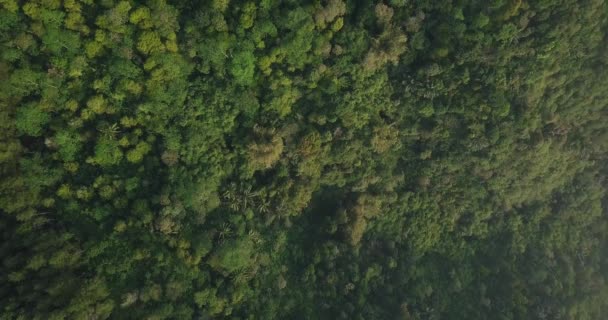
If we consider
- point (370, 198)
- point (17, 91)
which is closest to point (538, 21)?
point (370, 198)

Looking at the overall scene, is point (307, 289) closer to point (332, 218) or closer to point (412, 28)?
point (332, 218)

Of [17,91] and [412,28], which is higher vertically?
[412,28]

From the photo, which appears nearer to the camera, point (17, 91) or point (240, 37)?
point (17, 91)

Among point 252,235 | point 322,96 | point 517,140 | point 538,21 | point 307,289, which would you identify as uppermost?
point 538,21

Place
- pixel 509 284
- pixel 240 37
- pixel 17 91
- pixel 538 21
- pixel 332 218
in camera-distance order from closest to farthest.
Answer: pixel 17 91, pixel 240 37, pixel 538 21, pixel 332 218, pixel 509 284

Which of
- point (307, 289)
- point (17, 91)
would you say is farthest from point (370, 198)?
point (17, 91)

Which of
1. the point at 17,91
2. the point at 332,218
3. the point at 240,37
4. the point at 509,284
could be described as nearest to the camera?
the point at 17,91

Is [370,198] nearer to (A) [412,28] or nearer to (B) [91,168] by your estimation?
(A) [412,28]
